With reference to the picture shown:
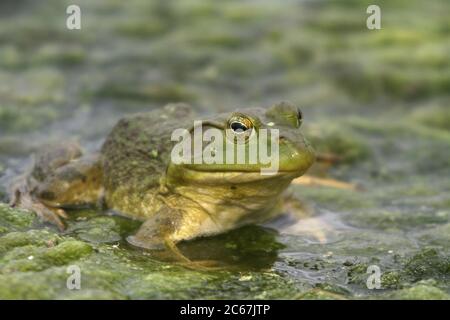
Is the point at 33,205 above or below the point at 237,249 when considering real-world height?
above

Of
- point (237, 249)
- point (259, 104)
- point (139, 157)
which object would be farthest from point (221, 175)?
point (259, 104)

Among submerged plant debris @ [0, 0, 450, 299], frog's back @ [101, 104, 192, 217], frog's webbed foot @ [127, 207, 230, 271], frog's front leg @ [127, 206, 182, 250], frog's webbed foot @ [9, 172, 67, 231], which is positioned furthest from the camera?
frog's back @ [101, 104, 192, 217]

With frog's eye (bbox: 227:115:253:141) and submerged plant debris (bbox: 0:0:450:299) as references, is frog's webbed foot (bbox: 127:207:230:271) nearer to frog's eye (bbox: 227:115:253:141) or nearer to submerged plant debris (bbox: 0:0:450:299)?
submerged plant debris (bbox: 0:0:450:299)

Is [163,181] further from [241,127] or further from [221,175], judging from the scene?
[241,127]

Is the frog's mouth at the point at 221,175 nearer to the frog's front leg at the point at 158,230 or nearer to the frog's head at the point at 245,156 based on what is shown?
the frog's head at the point at 245,156

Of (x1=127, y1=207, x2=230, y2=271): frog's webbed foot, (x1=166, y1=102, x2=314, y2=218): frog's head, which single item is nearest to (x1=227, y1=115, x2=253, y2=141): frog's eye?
(x1=166, y1=102, x2=314, y2=218): frog's head

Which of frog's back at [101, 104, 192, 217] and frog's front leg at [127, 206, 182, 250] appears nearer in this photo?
frog's front leg at [127, 206, 182, 250]
